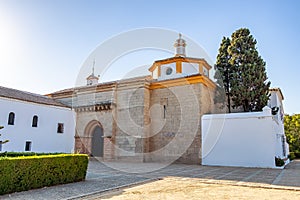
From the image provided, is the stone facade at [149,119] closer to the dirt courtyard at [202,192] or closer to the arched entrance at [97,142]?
the arched entrance at [97,142]

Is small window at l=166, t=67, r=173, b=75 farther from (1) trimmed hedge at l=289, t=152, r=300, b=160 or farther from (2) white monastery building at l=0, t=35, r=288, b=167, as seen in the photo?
(1) trimmed hedge at l=289, t=152, r=300, b=160

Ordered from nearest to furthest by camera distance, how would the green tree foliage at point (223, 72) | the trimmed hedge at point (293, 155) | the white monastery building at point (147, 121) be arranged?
the white monastery building at point (147, 121) < the green tree foliage at point (223, 72) < the trimmed hedge at point (293, 155)

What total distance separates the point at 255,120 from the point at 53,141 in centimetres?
1445

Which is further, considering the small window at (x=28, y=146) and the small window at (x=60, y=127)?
the small window at (x=60, y=127)

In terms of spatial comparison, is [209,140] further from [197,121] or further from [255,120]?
[255,120]

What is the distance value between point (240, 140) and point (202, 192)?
8.20 meters

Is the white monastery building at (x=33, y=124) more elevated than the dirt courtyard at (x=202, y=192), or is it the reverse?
the white monastery building at (x=33, y=124)

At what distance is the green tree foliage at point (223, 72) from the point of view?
16.6 metres

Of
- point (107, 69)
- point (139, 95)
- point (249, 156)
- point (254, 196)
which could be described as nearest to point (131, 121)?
point (139, 95)

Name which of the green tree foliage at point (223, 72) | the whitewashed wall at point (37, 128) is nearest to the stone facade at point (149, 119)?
the green tree foliage at point (223, 72)

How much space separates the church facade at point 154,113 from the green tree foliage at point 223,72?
626 millimetres

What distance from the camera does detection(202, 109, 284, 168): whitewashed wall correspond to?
12.5 m

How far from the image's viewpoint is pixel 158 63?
18.4 metres

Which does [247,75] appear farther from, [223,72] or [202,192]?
[202,192]
